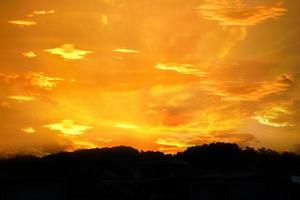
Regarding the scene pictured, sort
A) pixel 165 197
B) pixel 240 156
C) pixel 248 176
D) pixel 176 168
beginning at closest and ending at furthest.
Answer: pixel 248 176
pixel 165 197
pixel 176 168
pixel 240 156

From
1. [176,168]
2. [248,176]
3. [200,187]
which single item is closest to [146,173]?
[176,168]

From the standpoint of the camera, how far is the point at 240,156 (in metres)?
81.2

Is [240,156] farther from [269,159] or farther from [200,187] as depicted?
[200,187]

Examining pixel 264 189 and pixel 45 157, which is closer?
pixel 264 189

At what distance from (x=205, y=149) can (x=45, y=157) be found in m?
33.4

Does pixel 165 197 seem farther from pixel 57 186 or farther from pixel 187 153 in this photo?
pixel 187 153

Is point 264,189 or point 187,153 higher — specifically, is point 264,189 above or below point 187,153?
below

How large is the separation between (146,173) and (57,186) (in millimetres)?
11011

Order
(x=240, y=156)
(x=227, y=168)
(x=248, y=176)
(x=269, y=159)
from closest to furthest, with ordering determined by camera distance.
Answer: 1. (x=248, y=176)
2. (x=269, y=159)
3. (x=227, y=168)
4. (x=240, y=156)

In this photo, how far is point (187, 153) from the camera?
8406cm

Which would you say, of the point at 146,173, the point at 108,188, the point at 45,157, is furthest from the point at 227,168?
the point at 108,188

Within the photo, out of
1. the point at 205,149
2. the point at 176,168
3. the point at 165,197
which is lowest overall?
the point at 165,197

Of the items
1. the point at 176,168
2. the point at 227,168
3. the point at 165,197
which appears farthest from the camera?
the point at 227,168

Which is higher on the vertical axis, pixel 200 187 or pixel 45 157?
pixel 45 157
